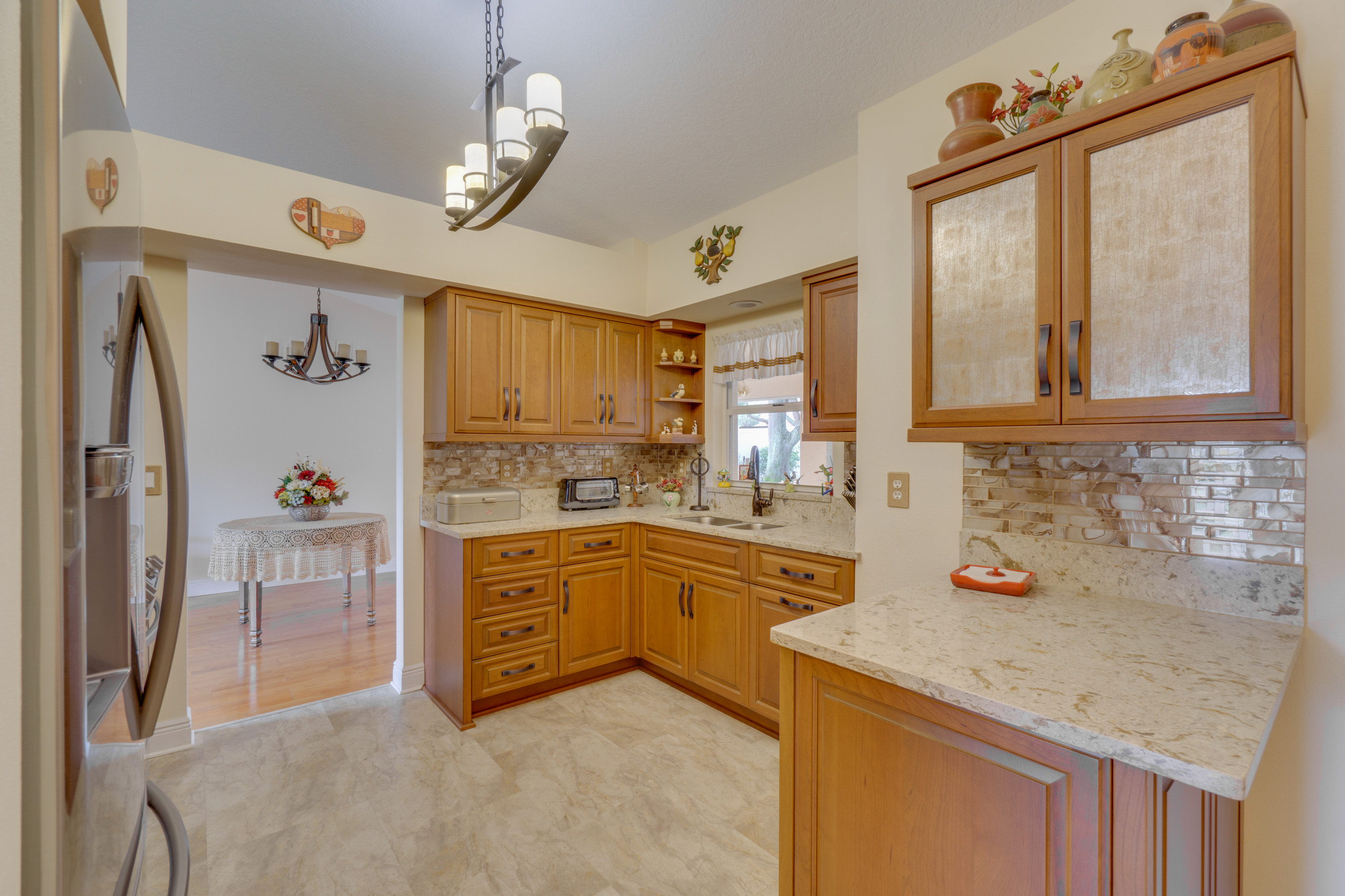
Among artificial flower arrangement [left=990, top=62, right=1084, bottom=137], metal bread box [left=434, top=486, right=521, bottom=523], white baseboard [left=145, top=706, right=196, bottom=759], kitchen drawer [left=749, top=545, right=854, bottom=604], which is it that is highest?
artificial flower arrangement [left=990, top=62, right=1084, bottom=137]

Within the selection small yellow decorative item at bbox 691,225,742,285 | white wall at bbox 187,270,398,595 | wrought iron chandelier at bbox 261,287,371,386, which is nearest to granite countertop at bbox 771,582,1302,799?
small yellow decorative item at bbox 691,225,742,285

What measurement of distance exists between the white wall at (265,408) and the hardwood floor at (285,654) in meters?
0.86

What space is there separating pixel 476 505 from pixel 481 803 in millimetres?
1396

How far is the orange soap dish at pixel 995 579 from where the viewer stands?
1633 mm

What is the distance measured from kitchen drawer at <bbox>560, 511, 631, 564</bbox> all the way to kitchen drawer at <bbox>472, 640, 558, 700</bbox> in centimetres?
47

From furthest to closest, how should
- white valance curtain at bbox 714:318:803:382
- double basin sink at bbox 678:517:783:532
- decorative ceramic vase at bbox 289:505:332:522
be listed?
decorative ceramic vase at bbox 289:505:332:522 → white valance curtain at bbox 714:318:803:382 → double basin sink at bbox 678:517:783:532

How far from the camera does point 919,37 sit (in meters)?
1.93

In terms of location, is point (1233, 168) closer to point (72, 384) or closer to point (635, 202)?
point (72, 384)

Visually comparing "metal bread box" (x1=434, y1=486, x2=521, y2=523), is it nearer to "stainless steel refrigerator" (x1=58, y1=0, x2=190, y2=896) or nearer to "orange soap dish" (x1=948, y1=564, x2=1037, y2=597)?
"stainless steel refrigerator" (x1=58, y1=0, x2=190, y2=896)

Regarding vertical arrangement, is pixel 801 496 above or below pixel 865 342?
below

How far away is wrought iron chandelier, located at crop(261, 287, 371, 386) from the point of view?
4684mm

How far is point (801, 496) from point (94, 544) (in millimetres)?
2963

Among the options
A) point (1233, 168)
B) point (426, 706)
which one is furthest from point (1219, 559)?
point (426, 706)

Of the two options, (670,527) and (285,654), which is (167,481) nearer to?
(670,527)
